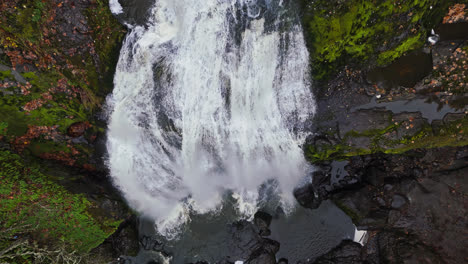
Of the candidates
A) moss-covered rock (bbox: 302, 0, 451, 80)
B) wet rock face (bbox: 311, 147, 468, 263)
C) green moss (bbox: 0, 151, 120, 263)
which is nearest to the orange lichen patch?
moss-covered rock (bbox: 302, 0, 451, 80)

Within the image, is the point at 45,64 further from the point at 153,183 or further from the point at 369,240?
the point at 369,240

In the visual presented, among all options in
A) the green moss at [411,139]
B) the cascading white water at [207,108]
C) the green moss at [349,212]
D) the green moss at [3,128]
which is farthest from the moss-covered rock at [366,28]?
the green moss at [3,128]

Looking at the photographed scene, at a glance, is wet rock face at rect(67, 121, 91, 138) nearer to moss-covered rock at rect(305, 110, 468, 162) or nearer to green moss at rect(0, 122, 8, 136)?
green moss at rect(0, 122, 8, 136)

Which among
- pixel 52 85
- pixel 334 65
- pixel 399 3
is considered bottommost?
pixel 334 65

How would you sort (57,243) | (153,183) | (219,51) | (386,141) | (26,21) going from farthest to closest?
(153,183)
(57,243)
(386,141)
(219,51)
(26,21)

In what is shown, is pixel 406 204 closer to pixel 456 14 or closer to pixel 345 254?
pixel 345 254

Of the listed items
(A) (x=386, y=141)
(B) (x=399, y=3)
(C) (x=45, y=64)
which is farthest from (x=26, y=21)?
(A) (x=386, y=141)

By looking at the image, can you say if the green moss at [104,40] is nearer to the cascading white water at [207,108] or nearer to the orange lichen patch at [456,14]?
the cascading white water at [207,108]
